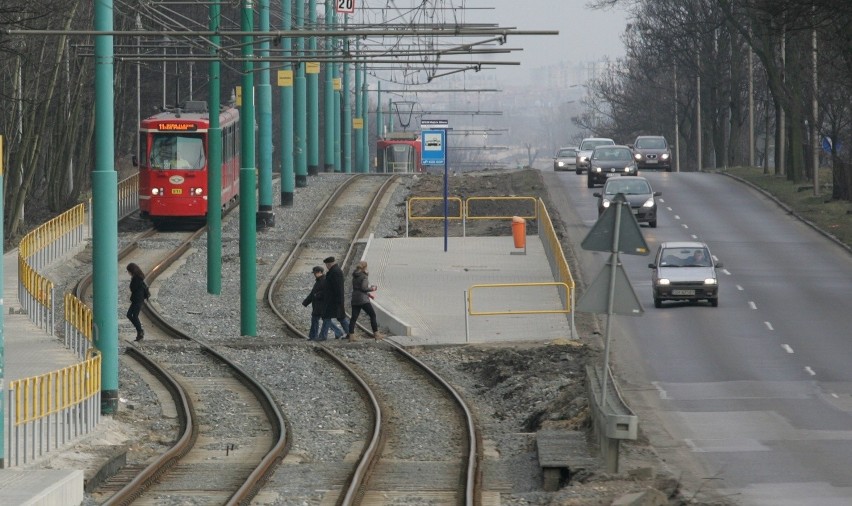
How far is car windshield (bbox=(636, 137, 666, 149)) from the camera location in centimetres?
7706

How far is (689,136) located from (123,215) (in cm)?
6565

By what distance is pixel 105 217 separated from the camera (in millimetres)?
21531

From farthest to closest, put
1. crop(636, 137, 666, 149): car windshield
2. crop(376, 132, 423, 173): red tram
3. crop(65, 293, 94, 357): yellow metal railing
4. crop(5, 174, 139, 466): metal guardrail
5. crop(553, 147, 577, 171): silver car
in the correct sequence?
crop(376, 132, 423, 173): red tram → crop(553, 147, 577, 171): silver car → crop(636, 137, 666, 149): car windshield → crop(65, 293, 94, 357): yellow metal railing → crop(5, 174, 139, 466): metal guardrail

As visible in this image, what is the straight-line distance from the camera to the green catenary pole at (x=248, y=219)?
3167 cm

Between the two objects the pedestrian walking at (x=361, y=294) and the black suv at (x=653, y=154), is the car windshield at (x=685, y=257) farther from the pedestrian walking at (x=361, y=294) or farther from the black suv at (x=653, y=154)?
the black suv at (x=653, y=154)

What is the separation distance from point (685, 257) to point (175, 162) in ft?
53.9

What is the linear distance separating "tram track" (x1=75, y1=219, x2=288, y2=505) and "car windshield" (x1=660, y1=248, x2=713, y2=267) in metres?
11.1

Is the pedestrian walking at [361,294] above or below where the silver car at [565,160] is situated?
A: below

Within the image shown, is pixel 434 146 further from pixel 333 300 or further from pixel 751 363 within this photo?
pixel 751 363

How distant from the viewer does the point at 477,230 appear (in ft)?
172

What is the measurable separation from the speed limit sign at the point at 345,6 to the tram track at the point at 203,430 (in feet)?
71.3

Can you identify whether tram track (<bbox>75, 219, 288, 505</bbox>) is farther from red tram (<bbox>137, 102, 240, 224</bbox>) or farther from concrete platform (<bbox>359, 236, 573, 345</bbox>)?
red tram (<bbox>137, 102, 240, 224</bbox>)

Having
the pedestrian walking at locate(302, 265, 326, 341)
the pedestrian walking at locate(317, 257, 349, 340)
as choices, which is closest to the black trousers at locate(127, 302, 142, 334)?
the pedestrian walking at locate(302, 265, 326, 341)

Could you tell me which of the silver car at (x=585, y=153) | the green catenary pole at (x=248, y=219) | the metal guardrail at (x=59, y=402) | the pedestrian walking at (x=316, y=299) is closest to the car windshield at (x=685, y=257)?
the pedestrian walking at (x=316, y=299)
